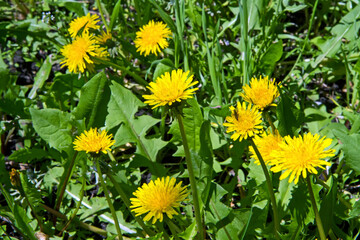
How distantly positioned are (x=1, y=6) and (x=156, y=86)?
8.88ft

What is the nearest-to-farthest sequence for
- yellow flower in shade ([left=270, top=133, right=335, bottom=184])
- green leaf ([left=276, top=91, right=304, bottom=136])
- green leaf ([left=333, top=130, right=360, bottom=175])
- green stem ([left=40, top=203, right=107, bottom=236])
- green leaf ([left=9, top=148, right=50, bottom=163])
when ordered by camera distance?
yellow flower in shade ([left=270, top=133, right=335, bottom=184]), green leaf ([left=333, top=130, right=360, bottom=175]), green leaf ([left=276, top=91, right=304, bottom=136]), green stem ([left=40, top=203, right=107, bottom=236]), green leaf ([left=9, top=148, right=50, bottom=163])

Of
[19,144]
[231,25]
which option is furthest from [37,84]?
[231,25]

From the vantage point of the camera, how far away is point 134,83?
315 centimetres

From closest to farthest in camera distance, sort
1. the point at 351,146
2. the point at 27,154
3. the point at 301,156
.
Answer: the point at 301,156, the point at 351,146, the point at 27,154

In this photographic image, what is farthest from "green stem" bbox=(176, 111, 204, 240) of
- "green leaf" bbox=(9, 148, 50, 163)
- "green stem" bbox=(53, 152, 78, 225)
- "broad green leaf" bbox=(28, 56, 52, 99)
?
"broad green leaf" bbox=(28, 56, 52, 99)

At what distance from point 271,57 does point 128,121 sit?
91 cm

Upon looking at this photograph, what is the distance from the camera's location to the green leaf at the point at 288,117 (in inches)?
78.4

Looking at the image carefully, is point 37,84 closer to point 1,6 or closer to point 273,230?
point 1,6

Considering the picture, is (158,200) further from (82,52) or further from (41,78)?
(41,78)

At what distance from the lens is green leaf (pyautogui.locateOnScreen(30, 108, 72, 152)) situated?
93.2 inches

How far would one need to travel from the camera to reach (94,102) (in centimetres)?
234

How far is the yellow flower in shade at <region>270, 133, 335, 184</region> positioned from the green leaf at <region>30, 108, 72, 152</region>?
1.29m

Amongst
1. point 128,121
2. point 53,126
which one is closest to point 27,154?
point 53,126

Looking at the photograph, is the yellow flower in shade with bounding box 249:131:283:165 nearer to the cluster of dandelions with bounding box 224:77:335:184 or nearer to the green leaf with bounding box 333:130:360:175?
the cluster of dandelions with bounding box 224:77:335:184
